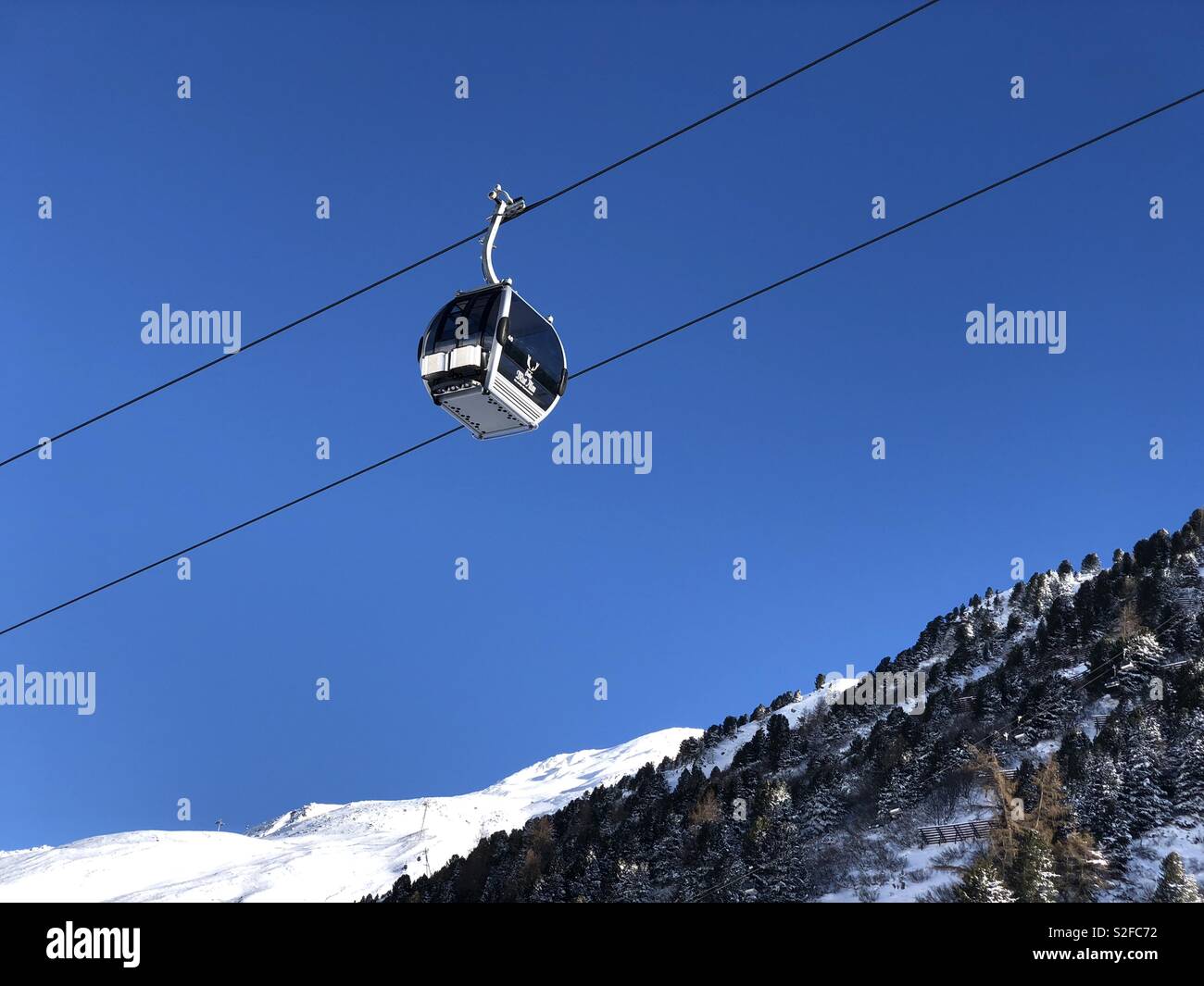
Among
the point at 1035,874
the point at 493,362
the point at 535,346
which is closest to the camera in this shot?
the point at 493,362

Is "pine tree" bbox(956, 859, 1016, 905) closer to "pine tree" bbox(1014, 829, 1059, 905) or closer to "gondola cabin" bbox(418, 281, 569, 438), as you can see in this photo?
"pine tree" bbox(1014, 829, 1059, 905)

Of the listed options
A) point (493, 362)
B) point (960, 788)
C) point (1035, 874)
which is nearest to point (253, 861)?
point (960, 788)

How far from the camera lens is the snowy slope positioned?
122 metres

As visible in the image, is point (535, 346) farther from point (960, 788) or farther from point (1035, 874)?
point (960, 788)

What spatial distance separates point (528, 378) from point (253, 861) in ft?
468

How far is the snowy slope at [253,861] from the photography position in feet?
399

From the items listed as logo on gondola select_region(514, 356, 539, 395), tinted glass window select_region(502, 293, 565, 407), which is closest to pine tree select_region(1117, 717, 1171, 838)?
tinted glass window select_region(502, 293, 565, 407)

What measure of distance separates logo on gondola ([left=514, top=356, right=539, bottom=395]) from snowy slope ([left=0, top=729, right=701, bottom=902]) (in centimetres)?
10395

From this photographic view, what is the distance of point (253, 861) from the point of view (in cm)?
14088

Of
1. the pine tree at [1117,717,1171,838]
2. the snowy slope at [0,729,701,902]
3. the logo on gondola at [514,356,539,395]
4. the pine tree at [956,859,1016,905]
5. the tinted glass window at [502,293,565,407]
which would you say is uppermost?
the tinted glass window at [502,293,565,407]

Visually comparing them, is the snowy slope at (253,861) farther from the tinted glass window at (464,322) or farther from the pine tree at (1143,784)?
the tinted glass window at (464,322)

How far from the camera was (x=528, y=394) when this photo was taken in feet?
42.4
